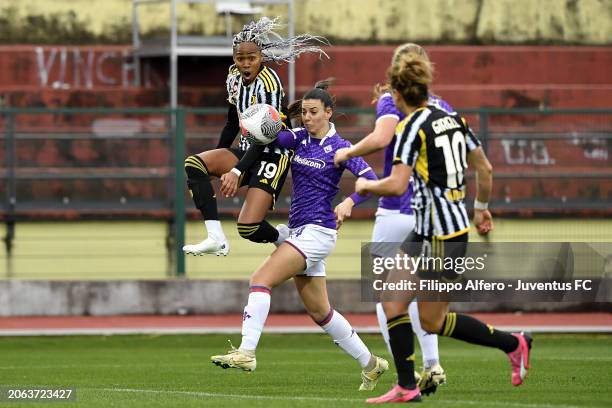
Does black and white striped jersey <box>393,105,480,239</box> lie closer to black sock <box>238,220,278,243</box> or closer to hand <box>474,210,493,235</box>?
hand <box>474,210,493,235</box>

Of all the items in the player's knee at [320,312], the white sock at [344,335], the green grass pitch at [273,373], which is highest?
the player's knee at [320,312]

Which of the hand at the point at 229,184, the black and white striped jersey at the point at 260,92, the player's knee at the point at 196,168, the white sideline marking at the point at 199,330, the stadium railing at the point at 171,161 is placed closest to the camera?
the hand at the point at 229,184

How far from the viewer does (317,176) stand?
970 cm

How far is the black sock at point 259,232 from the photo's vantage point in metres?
10.2

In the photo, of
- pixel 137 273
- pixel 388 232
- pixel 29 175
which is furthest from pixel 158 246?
pixel 388 232

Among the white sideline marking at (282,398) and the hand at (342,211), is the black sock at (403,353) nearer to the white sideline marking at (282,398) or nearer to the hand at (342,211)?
the white sideline marking at (282,398)

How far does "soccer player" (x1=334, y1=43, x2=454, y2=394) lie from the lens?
853cm

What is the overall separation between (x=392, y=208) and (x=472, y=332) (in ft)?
7.63

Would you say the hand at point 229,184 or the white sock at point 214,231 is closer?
the hand at point 229,184

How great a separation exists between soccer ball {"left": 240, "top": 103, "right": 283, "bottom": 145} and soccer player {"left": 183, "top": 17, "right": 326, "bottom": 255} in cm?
17

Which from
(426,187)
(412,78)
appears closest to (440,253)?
(426,187)

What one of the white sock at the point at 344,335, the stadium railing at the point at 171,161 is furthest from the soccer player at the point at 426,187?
the stadium railing at the point at 171,161

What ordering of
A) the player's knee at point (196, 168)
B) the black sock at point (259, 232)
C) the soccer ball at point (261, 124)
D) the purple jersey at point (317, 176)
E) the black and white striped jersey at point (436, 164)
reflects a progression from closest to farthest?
the black and white striped jersey at point (436, 164), the purple jersey at point (317, 176), the soccer ball at point (261, 124), the black sock at point (259, 232), the player's knee at point (196, 168)

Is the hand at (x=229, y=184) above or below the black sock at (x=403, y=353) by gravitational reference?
above
